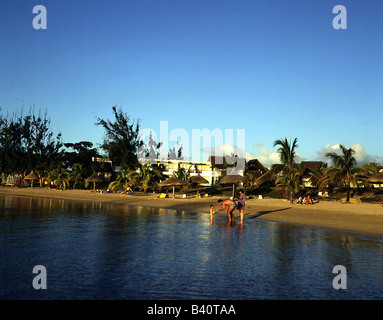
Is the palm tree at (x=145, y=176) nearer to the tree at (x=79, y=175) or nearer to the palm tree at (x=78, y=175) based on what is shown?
the tree at (x=79, y=175)

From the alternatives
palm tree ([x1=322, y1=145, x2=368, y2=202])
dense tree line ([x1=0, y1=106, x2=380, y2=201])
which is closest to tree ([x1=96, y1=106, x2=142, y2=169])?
dense tree line ([x1=0, y1=106, x2=380, y2=201])

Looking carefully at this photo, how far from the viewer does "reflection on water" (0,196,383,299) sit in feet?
25.9

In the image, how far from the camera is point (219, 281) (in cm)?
869

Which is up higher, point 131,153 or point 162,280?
point 131,153

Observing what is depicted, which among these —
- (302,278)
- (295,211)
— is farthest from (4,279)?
(295,211)

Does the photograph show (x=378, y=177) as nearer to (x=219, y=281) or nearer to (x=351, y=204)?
(x=351, y=204)

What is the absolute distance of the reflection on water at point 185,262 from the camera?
789 cm

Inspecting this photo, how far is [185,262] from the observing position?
34.9 ft

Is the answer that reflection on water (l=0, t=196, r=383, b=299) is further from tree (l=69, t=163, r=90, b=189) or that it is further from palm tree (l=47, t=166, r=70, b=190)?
tree (l=69, t=163, r=90, b=189)

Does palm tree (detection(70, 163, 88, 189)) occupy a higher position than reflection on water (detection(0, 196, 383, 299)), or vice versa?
palm tree (detection(70, 163, 88, 189))

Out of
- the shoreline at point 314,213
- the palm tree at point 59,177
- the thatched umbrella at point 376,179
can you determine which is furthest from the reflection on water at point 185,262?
the palm tree at point 59,177
